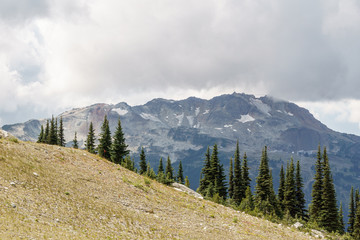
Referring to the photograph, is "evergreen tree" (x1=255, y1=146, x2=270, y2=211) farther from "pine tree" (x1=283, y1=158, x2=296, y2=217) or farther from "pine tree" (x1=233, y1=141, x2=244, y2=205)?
"pine tree" (x1=283, y1=158, x2=296, y2=217)

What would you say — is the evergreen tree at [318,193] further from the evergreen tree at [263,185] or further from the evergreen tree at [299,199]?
the evergreen tree at [263,185]

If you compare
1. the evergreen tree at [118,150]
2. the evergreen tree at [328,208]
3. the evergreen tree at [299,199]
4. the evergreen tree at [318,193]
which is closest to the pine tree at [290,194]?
the evergreen tree at [299,199]

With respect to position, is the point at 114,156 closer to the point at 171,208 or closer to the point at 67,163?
the point at 67,163

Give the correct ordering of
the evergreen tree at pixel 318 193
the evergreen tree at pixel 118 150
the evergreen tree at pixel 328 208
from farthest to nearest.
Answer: the evergreen tree at pixel 318 193 → the evergreen tree at pixel 328 208 → the evergreen tree at pixel 118 150

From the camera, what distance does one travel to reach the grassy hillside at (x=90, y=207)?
48.4ft

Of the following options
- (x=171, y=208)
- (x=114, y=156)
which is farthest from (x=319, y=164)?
(x=171, y=208)

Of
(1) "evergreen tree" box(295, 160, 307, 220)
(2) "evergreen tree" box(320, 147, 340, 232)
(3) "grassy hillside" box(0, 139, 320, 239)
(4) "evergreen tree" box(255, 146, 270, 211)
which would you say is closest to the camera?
(3) "grassy hillside" box(0, 139, 320, 239)

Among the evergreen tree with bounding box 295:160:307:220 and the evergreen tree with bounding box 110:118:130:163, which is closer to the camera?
the evergreen tree with bounding box 110:118:130:163

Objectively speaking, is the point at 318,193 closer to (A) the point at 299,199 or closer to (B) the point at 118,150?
(A) the point at 299,199

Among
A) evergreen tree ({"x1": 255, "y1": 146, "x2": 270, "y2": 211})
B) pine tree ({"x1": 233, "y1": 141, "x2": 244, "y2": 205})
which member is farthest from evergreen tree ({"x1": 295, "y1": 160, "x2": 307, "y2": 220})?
pine tree ({"x1": 233, "y1": 141, "x2": 244, "y2": 205})

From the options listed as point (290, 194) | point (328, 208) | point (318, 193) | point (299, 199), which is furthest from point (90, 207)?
point (299, 199)

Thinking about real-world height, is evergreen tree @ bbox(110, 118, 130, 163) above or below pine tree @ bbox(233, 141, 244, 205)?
above

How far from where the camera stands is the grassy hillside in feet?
48.4

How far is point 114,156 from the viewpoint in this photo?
59.5 metres
